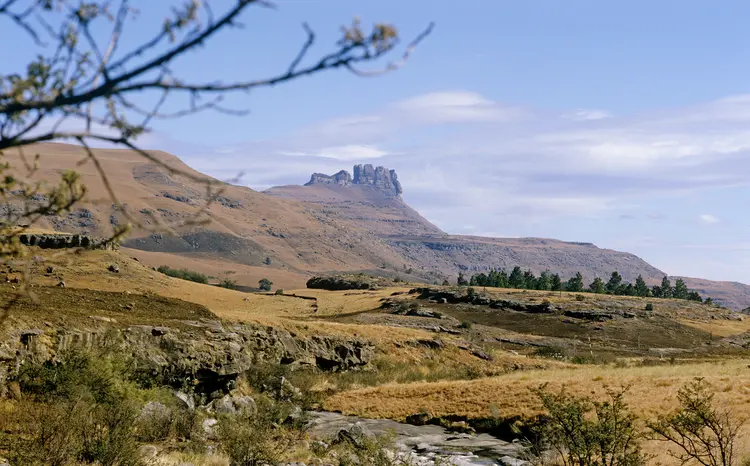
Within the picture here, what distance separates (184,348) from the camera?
908 inches

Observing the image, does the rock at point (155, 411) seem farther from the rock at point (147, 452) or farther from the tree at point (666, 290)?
the tree at point (666, 290)

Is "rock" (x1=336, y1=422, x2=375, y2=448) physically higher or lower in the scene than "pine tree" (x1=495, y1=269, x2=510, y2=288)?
lower

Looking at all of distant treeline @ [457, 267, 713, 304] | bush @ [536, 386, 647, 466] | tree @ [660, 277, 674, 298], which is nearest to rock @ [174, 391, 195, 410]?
bush @ [536, 386, 647, 466]

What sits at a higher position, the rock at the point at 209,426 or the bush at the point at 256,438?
the bush at the point at 256,438

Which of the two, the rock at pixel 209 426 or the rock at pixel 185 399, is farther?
the rock at pixel 185 399

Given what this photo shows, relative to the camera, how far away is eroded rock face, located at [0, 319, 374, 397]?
Result: 687 inches

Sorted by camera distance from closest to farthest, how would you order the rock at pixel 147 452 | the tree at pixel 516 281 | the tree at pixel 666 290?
the rock at pixel 147 452 → the tree at pixel 516 281 → the tree at pixel 666 290

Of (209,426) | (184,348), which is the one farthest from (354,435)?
(184,348)

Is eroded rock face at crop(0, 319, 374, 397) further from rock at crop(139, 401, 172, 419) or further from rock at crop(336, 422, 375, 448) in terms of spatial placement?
rock at crop(336, 422, 375, 448)


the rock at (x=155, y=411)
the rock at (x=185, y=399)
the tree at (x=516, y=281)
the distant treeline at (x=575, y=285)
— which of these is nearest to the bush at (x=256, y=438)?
the rock at (x=155, y=411)

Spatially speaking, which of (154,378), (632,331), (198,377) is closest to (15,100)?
(154,378)

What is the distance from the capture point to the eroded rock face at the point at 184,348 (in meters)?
17.4

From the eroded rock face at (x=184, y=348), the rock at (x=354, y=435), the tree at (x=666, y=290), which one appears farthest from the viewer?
the tree at (x=666, y=290)

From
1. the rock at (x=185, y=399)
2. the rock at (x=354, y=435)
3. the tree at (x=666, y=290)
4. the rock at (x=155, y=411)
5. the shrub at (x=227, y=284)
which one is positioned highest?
the tree at (x=666, y=290)
